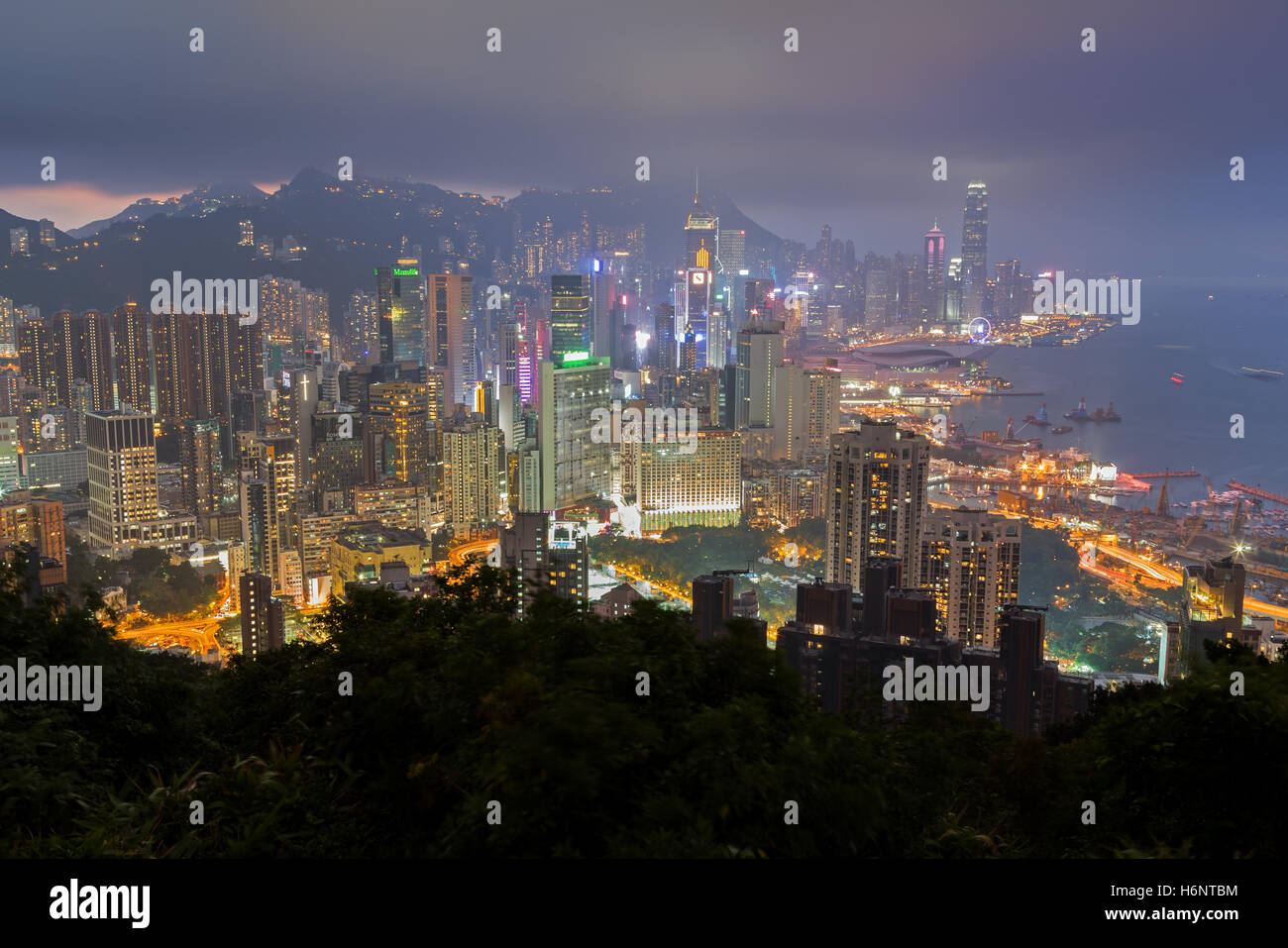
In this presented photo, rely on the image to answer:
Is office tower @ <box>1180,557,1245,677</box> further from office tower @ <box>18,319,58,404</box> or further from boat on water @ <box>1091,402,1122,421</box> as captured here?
office tower @ <box>18,319,58,404</box>

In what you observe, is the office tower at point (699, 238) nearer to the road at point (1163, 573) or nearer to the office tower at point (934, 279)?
the office tower at point (934, 279)

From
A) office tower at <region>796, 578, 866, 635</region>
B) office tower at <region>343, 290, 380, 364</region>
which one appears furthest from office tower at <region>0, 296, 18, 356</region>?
office tower at <region>796, 578, 866, 635</region>

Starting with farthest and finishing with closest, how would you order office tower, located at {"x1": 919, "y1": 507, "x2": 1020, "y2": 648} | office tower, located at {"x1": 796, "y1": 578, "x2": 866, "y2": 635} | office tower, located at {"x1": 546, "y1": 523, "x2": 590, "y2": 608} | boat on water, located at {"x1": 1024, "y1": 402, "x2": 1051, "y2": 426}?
boat on water, located at {"x1": 1024, "y1": 402, "x2": 1051, "y2": 426}
office tower, located at {"x1": 919, "y1": 507, "x2": 1020, "y2": 648}
office tower, located at {"x1": 546, "y1": 523, "x2": 590, "y2": 608}
office tower, located at {"x1": 796, "y1": 578, "x2": 866, "y2": 635}

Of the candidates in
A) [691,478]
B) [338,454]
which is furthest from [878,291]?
[338,454]

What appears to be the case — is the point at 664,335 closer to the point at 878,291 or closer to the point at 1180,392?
the point at 878,291
